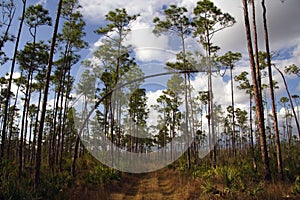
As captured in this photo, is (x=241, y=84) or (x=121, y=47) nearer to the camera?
(x=121, y=47)

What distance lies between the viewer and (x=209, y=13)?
60.7 feet

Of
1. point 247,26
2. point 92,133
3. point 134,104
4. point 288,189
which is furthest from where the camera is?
point 92,133

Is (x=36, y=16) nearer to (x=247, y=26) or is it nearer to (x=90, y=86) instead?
(x=90, y=86)

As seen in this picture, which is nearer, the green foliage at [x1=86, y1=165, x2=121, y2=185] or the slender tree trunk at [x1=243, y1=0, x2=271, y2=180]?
the slender tree trunk at [x1=243, y1=0, x2=271, y2=180]

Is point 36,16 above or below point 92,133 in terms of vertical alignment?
above

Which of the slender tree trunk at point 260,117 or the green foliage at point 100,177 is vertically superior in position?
the slender tree trunk at point 260,117

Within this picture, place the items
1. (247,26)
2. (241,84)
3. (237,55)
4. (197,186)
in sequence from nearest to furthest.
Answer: (197,186) → (247,26) → (237,55) → (241,84)

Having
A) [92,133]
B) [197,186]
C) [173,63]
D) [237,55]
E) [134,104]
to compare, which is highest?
[237,55]

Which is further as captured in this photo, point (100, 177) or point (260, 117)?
point (100, 177)

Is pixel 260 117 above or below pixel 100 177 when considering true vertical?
above

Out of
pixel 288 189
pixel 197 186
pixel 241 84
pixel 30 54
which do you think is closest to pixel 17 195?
pixel 197 186

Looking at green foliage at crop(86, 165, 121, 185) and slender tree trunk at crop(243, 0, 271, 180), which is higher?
slender tree trunk at crop(243, 0, 271, 180)

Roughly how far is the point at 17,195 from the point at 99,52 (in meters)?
16.1

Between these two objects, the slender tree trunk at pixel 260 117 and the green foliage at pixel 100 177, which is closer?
the slender tree trunk at pixel 260 117
